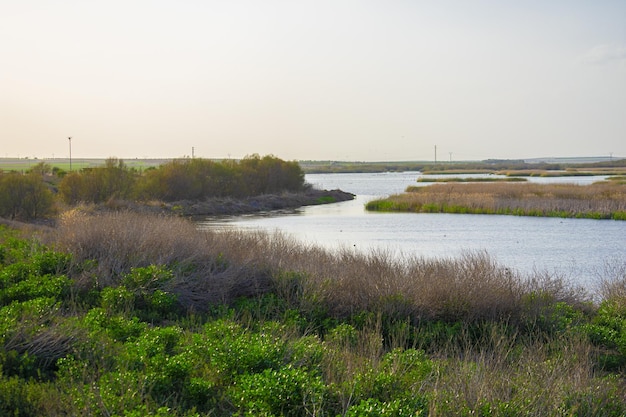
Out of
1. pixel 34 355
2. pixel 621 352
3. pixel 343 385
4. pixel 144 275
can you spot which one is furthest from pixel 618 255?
pixel 34 355

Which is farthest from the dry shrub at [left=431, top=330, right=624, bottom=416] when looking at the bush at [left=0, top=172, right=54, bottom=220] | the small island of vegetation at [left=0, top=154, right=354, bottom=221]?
the bush at [left=0, top=172, right=54, bottom=220]

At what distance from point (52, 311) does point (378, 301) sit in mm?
6469

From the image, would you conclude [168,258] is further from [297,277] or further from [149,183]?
[149,183]

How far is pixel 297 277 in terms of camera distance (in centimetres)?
1482

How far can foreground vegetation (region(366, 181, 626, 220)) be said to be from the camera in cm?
4281

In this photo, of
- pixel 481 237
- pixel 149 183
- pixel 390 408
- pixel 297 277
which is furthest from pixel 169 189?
pixel 390 408

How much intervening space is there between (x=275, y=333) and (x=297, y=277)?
4.51 metres

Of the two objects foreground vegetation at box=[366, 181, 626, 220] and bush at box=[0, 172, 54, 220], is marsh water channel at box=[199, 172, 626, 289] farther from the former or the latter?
bush at box=[0, 172, 54, 220]

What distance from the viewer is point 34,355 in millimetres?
8531

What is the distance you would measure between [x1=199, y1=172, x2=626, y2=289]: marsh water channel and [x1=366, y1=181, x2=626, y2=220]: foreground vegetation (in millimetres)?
1750

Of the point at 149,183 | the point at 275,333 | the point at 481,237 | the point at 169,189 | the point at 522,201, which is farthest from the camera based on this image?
the point at 169,189

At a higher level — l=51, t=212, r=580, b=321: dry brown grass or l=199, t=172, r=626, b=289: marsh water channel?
l=51, t=212, r=580, b=321: dry brown grass

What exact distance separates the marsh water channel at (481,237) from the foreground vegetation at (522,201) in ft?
5.74

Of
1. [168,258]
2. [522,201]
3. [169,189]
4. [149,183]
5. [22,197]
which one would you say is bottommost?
[522,201]
